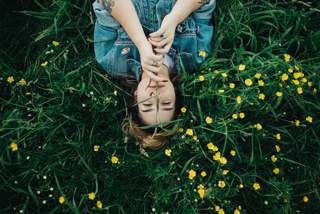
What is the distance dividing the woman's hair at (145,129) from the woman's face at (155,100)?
46 mm

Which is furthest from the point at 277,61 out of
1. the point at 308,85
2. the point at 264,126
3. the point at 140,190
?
the point at 140,190

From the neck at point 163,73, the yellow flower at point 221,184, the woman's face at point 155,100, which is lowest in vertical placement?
the yellow flower at point 221,184

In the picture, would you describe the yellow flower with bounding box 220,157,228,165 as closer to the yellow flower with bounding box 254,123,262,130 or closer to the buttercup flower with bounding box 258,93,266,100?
the yellow flower with bounding box 254,123,262,130

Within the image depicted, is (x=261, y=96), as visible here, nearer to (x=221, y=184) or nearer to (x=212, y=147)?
(x=212, y=147)

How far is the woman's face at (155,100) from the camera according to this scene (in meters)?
1.97

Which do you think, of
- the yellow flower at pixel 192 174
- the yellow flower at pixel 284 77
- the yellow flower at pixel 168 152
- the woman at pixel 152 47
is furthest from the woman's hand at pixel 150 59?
the yellow flower at pixel 284 77

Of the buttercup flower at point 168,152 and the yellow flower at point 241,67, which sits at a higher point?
the yellow flower at point 241,67

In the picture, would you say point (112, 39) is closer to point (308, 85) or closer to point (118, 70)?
point (118, 70)

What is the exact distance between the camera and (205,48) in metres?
2.13

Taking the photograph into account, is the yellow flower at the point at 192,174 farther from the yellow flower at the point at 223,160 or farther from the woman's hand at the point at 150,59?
the woman's hand at the point at 150,59

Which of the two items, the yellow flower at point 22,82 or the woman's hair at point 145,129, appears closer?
the woman's hair at point 145,129

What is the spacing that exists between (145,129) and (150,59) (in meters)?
0.34

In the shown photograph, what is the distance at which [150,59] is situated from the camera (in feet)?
6.29

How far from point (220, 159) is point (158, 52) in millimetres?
534
